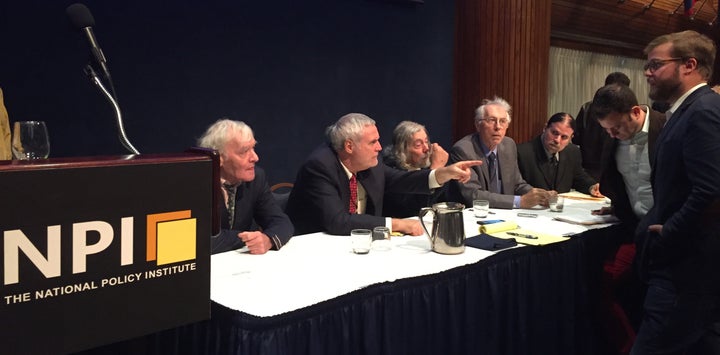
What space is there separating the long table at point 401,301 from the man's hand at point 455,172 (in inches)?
10.8

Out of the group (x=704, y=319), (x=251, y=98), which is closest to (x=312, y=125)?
(x=251, y=98)

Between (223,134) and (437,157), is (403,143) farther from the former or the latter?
(223,134)

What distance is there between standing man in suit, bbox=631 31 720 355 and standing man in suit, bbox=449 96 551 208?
3.62ft

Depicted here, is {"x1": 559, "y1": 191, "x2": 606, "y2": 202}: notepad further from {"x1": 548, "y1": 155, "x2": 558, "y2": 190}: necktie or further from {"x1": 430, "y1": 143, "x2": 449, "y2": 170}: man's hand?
{"x1": 430, "y1": 143, "x2": 449, "y2": 170}: man's hand

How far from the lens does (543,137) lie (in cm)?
364

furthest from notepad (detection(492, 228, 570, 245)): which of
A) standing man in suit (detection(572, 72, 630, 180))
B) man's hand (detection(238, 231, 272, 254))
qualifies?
standing man in suit (detection(572, 72, 630, 180))

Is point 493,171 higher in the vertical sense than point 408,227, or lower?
higher

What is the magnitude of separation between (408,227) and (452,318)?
0.51 meters

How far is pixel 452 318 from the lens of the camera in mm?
1805

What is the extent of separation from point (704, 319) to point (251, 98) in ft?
9.75

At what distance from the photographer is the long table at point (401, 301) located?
A: 1.41m

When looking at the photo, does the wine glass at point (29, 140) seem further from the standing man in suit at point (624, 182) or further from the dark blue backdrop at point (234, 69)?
the standing man in suit at point (624, 182)

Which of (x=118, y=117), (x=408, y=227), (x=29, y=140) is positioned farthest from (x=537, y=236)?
(x=29, y=140)

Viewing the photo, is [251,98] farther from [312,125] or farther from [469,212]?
[469,212]
